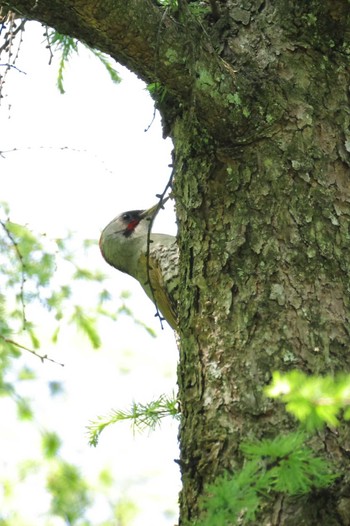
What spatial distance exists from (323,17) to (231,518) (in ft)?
6.27

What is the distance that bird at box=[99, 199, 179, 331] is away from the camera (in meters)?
4.44

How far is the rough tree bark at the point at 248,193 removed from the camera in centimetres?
249

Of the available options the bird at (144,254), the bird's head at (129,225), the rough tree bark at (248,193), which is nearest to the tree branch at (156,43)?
the rough tree bark at (248,193)

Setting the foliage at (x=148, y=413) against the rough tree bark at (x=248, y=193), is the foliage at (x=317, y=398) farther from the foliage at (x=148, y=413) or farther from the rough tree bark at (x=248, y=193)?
the foliage at (x=148, y=413)

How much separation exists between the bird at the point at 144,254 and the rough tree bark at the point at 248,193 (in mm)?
1401

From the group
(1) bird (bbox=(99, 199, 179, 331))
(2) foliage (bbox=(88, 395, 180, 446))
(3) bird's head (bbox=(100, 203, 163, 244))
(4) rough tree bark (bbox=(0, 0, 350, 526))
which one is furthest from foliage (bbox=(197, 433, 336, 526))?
(3) bird's head (bbox=(100, 203, 163, 244))

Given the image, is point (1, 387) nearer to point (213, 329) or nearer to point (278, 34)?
point (213, 329)

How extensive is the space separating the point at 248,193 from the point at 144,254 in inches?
79.3

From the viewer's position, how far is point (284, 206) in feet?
8.93

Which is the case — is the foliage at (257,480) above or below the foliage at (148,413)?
below

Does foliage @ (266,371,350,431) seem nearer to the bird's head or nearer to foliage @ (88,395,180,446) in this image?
foliage @ (88,395,180,446)

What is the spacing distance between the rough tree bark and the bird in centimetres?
140

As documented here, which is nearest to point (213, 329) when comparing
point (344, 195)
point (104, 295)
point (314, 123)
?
point (344, 195)

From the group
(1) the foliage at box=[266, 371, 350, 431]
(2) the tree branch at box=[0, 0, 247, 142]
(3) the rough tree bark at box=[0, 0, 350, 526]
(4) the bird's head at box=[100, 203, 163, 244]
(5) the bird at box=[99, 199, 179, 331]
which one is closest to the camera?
(1) the foliage at box=[266, 371, 350, 431]
